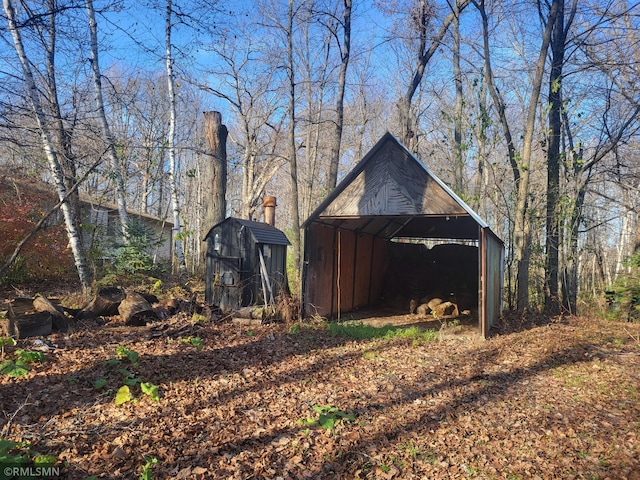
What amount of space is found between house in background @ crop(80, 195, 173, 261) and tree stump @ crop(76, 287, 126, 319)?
4.91 metres

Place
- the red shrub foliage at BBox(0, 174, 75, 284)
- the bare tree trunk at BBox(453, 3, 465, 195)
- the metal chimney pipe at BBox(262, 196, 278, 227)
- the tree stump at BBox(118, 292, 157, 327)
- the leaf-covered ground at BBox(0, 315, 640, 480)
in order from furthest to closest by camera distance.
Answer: the metal chimney pipe at BBox(262, 196, 278, 227)
the bare tree trunk at BBox(453, 3, 465, 195)
the red shrub foliage at BBox(0, 174, 75, 284)
the tree stump at BBox(118, 292, 157, 327)
the leaf-covered ground at BBox(0, 315, 640, 480)

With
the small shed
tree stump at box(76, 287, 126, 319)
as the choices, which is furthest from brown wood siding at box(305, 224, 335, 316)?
tree stump at box(76, 287, 126, 319)

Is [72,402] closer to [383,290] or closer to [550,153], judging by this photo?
[383,290]

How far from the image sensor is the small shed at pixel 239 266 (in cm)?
966

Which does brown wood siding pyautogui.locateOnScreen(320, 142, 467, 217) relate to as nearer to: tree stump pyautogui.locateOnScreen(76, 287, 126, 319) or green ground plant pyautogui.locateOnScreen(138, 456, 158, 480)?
tree stump pyautogui.locateOnScreen(76, 287, 126, 319)

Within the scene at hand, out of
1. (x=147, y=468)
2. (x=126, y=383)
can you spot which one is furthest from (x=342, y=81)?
(x=147, y=468)

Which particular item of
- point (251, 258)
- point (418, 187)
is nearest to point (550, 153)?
point (418, 187)

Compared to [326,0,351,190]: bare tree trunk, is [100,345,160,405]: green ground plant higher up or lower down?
lower down

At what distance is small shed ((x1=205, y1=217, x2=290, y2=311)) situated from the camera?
31.7 feet

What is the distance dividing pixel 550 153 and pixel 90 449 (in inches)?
501

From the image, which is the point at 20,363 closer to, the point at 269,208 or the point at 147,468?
the point at 147,468

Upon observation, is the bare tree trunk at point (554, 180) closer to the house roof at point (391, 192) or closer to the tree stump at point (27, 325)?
the house roof at point (391, 192)

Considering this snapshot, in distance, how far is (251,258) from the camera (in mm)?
9680

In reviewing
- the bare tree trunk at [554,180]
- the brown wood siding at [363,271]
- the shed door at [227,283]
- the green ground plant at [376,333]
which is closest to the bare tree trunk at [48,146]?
the shed door at [227,283]
